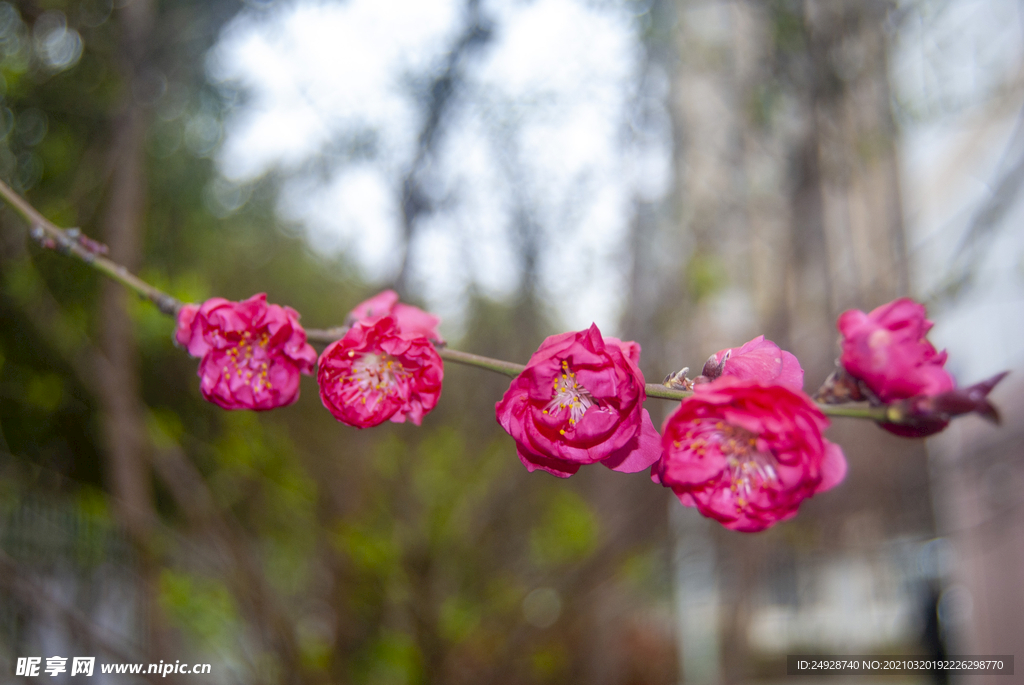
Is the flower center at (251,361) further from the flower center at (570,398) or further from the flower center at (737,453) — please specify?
the flower center at (737,453)

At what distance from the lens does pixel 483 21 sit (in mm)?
2410

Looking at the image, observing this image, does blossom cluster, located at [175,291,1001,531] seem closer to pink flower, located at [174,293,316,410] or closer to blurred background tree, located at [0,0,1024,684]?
pink flower, located at [174,293,316,410]

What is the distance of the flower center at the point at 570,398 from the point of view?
76 cm

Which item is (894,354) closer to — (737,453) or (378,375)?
(737,453)

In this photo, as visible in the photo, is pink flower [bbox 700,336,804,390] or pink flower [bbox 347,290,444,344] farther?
pink flower [bbox 347,290,444,344]

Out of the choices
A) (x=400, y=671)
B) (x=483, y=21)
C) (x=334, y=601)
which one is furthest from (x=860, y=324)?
(x=400, y=671)

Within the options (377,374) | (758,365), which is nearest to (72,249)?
(377,374)

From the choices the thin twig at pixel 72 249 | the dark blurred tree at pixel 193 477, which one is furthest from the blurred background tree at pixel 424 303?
the thin twig at pixel 72 249

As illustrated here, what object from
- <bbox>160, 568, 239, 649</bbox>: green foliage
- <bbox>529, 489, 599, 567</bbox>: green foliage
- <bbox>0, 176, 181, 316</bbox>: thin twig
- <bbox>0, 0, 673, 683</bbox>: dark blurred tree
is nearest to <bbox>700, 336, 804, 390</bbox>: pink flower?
<bbox>0, 176, 181, 316</bbox>: thin twig

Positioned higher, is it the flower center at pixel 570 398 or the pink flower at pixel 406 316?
the pink flower at pixel 406 316

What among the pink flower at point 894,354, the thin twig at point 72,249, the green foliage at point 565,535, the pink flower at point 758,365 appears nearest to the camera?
the pink flower at point 894,354

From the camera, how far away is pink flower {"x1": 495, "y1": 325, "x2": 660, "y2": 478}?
70 cm

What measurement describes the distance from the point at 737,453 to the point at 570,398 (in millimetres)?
220

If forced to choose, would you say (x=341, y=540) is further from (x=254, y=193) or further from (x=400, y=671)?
(x=254, y=193)
